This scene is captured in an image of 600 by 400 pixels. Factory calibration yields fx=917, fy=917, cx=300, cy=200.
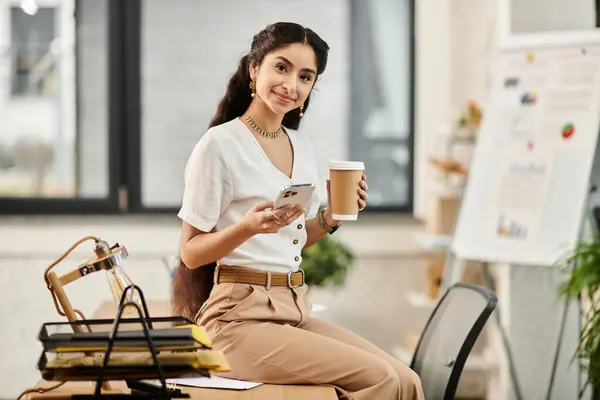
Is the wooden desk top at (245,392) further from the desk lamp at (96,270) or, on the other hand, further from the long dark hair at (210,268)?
the long dark hair at (210,268)

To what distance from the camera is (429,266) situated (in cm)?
430

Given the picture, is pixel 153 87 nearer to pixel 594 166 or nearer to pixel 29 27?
pixel 29 27

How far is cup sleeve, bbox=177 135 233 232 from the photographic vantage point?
5.94ft

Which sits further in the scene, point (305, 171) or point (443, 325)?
point (443, 325)

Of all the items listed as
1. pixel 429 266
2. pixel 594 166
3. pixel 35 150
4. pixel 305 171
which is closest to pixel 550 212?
pixel 594 166

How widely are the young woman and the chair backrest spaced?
0.47 ft

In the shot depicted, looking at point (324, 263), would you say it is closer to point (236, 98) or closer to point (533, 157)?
point (533, 157)

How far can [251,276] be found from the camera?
72.6 inches

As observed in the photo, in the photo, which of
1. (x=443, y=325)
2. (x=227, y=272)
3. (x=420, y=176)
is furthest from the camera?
(x=420, y=176)

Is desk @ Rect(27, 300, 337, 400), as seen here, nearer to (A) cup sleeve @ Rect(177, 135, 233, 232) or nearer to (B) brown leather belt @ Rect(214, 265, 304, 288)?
(B) brown leather belt @ Rect(214, 265, 304, 288)

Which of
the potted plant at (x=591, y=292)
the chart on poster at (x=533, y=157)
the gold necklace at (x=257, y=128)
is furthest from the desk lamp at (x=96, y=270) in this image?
the chart on poster at (x=533, y=157)

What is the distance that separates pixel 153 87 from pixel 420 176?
142 cm

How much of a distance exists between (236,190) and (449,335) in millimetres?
642

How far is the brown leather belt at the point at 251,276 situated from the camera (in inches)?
72.6
